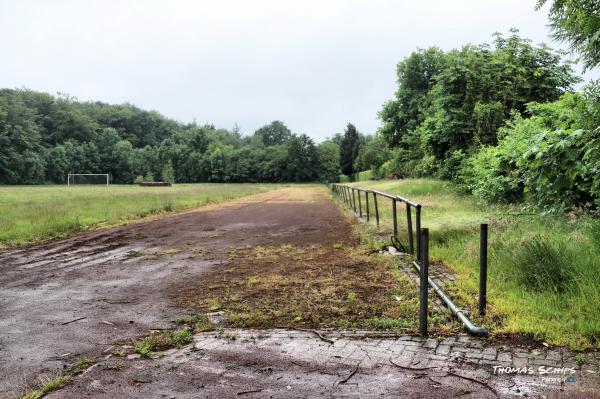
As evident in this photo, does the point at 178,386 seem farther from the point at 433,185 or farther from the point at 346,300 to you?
the point at 433,185

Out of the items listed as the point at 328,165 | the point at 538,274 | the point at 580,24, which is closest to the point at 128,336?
the point at 538,274

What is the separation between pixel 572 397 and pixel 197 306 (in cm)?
381

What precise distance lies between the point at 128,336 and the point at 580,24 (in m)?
5.38

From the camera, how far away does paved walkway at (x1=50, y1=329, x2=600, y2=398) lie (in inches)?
122

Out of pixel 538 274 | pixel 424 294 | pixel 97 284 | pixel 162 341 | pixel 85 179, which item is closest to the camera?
pixel 162 341

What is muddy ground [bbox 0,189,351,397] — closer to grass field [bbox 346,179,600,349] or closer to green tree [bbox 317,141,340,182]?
grass field [bbox 346,179,600,349]

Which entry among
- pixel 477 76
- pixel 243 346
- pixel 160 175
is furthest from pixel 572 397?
pixel 160 175

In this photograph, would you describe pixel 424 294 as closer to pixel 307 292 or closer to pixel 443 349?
pixel 443 349

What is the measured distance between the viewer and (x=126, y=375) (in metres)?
3.44

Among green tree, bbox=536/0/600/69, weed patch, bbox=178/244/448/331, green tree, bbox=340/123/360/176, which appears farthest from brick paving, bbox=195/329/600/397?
green tree, bbox=340/123/360/176

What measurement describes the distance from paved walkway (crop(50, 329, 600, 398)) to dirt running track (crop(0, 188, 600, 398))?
0.01 m

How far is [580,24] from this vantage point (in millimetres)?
4609

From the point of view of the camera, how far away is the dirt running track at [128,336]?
3188mm

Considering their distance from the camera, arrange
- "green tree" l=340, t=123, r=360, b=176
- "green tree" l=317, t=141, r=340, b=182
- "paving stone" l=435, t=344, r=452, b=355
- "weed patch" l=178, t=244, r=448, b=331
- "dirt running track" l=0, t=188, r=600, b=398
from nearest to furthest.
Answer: "dirt running track" l=0, t=188, r=600, b=398, "paving stone" l=435, t=344, r=452, b=355, "weed patch" l=178, t=244, r=448, b=331, "green tree" l=340, t=123, r=360, b=176, "green tree" l=317, t=141, r=340, b=182
